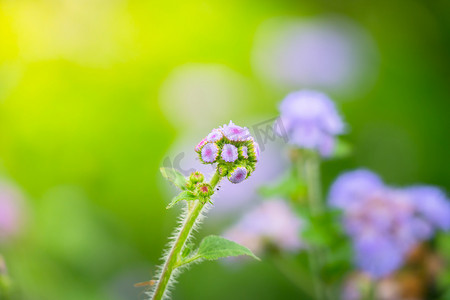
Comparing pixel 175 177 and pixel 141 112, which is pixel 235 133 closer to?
pixel 175 177

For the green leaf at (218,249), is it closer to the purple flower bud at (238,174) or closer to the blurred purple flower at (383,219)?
the purple flower bud at (238,174)

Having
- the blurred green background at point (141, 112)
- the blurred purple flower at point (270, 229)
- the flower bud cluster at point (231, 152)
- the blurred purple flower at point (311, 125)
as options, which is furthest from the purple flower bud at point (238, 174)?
the blurred green background at point (141, 112)

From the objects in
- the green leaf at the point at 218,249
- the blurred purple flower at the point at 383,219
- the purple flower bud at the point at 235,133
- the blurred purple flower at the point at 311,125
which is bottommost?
the green leaf at the point at 218,249

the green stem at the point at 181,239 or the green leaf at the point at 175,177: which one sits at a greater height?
the green leaf at the point at 175,177

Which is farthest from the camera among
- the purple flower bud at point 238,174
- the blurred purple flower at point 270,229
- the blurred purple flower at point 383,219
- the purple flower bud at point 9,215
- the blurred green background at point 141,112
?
the blurred green background at point 141,112

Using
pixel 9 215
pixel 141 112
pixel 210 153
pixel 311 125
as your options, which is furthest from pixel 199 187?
pixel 141 112

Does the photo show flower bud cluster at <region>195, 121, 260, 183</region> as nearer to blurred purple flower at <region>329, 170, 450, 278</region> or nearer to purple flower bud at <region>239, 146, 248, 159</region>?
purple flower bud at <region>239, 146, 248, 159</region>

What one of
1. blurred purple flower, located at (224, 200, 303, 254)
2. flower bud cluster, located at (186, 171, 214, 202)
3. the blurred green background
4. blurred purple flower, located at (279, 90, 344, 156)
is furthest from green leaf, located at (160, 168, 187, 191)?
the blurred green background

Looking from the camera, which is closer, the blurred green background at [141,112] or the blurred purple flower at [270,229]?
the blurred purple flower at [270,229]
